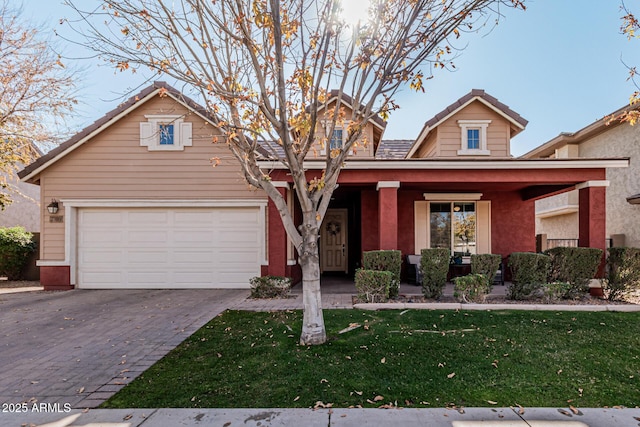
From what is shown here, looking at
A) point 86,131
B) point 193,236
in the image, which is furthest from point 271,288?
point 86,131

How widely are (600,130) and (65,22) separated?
17124 mm

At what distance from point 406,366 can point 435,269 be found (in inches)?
132

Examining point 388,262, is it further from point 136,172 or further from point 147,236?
point 136,172

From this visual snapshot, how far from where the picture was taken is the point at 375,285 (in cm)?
661

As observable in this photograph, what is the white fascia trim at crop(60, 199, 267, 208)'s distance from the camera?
9.09 meters

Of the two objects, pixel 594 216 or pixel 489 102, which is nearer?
pixel 594 216

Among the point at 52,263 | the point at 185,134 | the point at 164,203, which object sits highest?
the point at 185,134

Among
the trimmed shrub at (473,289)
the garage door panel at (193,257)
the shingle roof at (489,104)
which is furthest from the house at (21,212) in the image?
the shingle roof at (489,104)

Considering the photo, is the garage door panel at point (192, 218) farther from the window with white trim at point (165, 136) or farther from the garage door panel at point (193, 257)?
the window with white trim at point (165, 136)

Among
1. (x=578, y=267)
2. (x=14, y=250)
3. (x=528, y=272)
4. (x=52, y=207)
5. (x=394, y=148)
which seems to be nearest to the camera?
(x=528, y=272)

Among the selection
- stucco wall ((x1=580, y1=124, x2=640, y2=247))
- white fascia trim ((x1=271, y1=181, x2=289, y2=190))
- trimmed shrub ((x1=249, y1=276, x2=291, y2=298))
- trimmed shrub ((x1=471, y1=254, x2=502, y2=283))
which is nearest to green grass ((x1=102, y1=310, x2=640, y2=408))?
trimmed shrub ((x1=471, y1=254, x2=502, y2=283))

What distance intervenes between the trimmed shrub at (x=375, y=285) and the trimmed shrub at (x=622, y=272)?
15.7 ft

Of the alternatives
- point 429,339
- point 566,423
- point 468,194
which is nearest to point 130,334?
point 429,339

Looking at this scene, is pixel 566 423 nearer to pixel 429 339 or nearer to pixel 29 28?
pixel 429 339
